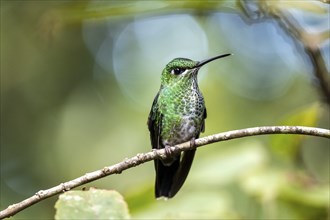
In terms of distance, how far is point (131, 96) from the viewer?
7051 mm

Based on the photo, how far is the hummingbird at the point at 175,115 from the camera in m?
2.88

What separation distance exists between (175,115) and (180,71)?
8.1 inches

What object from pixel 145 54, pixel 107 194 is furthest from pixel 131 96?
pixel 107 194

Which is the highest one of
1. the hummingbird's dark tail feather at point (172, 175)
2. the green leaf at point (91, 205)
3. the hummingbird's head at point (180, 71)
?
the hummingbird's head at point (180, 71)

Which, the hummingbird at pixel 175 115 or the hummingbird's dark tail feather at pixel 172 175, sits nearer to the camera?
the hummingbird's dark tail feather at pixel 172 175

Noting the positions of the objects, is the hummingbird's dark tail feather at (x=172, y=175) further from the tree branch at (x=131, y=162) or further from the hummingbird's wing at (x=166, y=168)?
the tree branch at (x=131, y=162)

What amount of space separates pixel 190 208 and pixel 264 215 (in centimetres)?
35

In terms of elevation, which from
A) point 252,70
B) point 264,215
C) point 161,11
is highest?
point 252,70

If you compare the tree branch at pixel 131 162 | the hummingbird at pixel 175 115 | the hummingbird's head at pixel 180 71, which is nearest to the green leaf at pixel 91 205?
the tree branch at pixel 131 162

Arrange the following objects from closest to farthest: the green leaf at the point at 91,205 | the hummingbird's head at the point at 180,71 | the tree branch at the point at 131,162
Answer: the tree branch at the point at 131,162 → the green leaf at the point at 91,205 → the hummingbird's head at the point at 180,71

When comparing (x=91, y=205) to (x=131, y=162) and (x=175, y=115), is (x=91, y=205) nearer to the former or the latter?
(x=131, y=162)

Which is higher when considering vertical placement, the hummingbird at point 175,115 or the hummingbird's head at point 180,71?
the hummingbird's head at point 180,71

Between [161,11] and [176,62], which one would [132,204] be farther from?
[161,11]

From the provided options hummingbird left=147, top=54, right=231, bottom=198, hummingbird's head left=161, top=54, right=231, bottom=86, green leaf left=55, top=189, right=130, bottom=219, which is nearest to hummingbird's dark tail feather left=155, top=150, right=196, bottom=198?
hummingbird left=147, top=54, right=231, bottom=198
